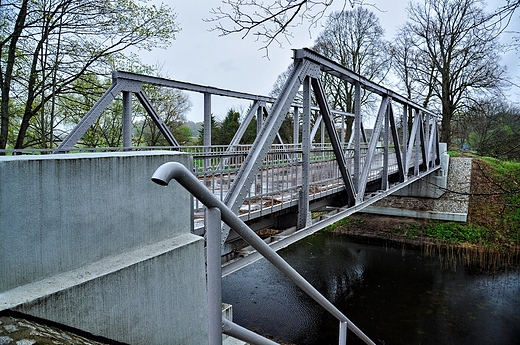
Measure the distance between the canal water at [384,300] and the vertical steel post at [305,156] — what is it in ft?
15.3

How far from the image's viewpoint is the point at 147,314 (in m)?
1.83

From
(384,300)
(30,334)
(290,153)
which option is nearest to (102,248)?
(30,334)

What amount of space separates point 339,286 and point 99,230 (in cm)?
1246

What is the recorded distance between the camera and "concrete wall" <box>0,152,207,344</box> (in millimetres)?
1422

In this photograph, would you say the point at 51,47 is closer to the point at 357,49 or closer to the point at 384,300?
the point at 384,300

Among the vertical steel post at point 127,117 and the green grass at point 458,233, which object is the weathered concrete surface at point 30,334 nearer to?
the vertical steel post at point 127,117

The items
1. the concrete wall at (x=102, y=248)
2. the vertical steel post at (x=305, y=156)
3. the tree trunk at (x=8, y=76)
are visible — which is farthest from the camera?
the tree trunk at (x=8, y=76)

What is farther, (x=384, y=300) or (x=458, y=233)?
(x=458, y=233)

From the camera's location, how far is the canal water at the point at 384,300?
31.7ft

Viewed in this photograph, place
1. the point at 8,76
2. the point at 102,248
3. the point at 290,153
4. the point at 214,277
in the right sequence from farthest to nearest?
the point at 8,76
the point at 290,153
the point at 102,248
the point at 214,277

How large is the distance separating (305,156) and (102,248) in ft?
13.9

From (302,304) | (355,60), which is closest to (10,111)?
(302,304)

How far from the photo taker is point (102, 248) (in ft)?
5.66

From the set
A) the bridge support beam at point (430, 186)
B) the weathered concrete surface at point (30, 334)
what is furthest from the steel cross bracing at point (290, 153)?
the bridge support beam at point (430, 186)
